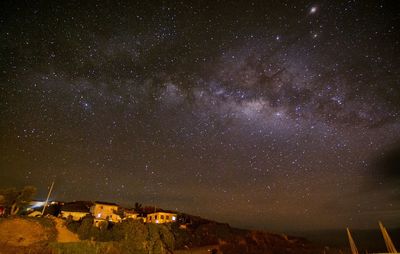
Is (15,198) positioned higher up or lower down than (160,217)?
higher up

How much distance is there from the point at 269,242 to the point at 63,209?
167 feet

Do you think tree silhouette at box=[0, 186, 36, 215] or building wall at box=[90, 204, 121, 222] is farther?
building wall at box=[90, 204, 121, 222]

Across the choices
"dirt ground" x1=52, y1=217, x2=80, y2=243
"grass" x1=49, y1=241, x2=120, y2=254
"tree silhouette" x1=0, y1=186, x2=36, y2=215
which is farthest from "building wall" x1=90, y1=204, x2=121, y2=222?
"grass" x1=49, y1=241, x2=120, y2=254

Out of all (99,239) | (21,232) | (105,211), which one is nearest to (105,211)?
(105,211)

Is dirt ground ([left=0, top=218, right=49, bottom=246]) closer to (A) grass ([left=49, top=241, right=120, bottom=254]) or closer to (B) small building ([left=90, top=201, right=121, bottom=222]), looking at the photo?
(A) grass ([left=49, top=241, right=120, bottom=254])

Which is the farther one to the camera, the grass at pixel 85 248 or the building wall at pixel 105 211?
the building wall at pixel 105 211

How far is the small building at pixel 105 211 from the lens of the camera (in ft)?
228

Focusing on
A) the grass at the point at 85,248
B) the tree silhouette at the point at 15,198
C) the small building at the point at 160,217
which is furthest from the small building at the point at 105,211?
the grass at the point at 85,248

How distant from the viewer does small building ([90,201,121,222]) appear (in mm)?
69500

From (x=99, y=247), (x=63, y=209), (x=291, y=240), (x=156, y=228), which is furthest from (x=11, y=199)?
(x=291, y=240)

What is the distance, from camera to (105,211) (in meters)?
71.5

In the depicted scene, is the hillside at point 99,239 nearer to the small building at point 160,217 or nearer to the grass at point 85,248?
the grass at point 85,248

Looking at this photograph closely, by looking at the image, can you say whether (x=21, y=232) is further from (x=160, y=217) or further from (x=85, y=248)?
(x=160, y=217)

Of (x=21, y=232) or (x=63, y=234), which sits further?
(x=63, y=234)
